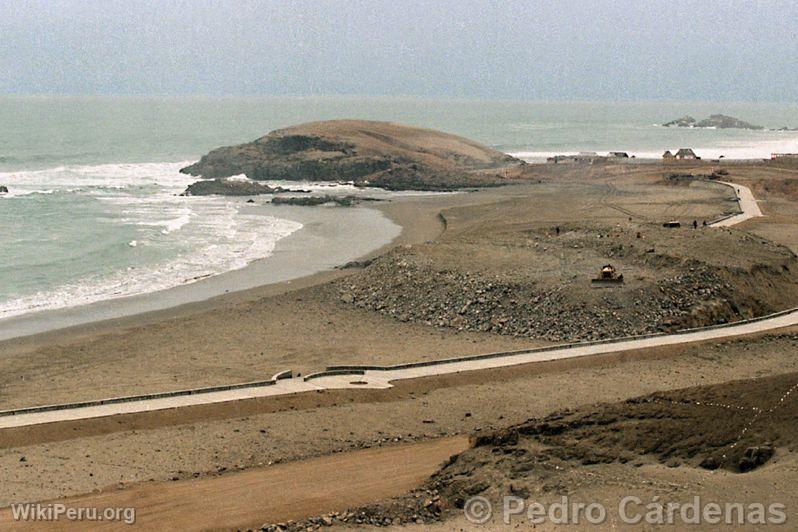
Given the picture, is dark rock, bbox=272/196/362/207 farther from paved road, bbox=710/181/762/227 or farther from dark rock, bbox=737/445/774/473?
dark rock, bbox=737/445/774/473

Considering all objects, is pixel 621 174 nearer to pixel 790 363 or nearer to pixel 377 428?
pixel 790 363

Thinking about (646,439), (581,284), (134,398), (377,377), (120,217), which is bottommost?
(377,377)

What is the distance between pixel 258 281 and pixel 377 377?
18045 millimetres

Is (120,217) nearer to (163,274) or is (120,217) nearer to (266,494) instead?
(163,274)

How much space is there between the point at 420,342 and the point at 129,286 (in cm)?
1596

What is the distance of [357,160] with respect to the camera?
9756 centimetres

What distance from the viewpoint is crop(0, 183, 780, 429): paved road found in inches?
938

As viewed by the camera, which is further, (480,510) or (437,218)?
(437,218)

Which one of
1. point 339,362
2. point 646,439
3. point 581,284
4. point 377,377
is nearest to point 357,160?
point 581,284

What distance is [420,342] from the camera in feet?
108

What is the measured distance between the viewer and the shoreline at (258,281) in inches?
1430

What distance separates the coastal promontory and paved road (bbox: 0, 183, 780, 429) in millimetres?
55315

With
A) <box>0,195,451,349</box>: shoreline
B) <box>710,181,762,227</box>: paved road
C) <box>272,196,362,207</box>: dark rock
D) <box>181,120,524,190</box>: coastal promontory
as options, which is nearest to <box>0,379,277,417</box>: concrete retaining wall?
<box>0,195,451,349</box>: shoreline

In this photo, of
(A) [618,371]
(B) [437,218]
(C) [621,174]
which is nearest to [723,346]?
(A) [618,371]
